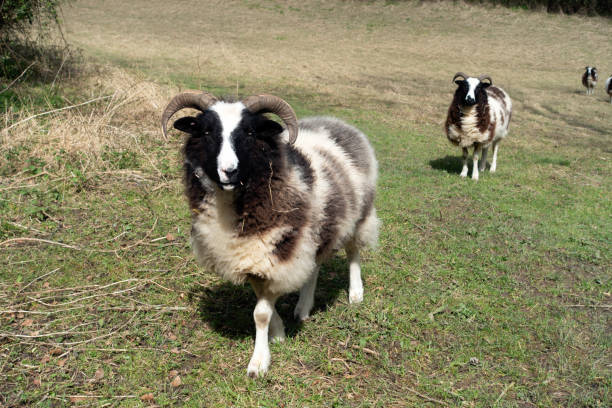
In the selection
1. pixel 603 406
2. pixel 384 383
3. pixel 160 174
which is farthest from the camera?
pixel 160 174

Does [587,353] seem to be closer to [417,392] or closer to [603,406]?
[603,406]

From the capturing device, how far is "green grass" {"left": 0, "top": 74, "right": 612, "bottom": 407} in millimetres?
3975

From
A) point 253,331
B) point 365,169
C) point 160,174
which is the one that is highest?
point 365,169

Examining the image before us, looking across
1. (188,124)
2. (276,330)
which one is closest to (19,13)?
(188,124)

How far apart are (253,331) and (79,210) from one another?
3630 millimetres

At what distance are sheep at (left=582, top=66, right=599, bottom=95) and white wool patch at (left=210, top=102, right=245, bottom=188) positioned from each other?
83.8 feet

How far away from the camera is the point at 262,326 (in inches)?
167

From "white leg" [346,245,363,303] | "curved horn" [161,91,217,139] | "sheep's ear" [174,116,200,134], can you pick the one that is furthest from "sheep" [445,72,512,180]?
"sheep's ear" [174,116,200,134]

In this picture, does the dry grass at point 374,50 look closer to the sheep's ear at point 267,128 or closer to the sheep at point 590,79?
the sheep at point 590,79

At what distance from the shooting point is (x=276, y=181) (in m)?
4.03

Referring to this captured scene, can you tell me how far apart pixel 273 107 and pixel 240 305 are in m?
2.34

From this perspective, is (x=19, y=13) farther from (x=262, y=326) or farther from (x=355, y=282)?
(x=262, y=326)

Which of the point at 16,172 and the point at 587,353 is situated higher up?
the point at 16,172

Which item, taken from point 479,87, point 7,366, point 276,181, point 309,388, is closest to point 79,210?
point 7,366
